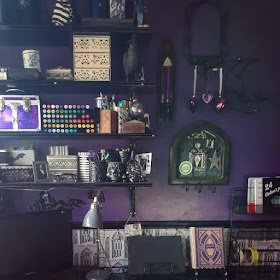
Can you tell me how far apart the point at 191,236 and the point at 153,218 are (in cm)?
33

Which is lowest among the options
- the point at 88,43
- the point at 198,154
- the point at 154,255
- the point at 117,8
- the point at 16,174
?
the point at 154,255

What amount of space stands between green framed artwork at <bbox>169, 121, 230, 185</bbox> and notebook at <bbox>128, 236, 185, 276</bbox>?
47cm

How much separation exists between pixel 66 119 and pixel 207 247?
1.44 m

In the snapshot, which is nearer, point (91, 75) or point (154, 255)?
point (91, 75)

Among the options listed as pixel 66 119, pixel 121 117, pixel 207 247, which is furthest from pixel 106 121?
pixel 207 247

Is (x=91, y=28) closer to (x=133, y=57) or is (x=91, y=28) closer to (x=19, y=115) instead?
(x=133, y=57)

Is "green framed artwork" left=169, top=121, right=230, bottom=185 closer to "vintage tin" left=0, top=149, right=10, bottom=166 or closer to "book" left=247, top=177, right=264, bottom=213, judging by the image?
"book" left=247, top=177, right=264, bottom=213

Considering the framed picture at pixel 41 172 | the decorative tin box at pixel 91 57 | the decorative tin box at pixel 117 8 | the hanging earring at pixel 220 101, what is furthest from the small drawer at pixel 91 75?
the hanging earring at pixel 220 101

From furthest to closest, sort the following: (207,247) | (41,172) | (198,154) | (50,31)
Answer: (198,154) → (207,247) → (41,172) → (50,31)

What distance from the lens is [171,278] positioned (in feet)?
6.41

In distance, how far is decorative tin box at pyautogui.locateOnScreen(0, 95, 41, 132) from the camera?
1978 mm

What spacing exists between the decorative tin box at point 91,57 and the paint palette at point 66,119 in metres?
0.23

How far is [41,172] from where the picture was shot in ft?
6.46

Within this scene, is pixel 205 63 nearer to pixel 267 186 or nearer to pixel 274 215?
pixel 267 186
